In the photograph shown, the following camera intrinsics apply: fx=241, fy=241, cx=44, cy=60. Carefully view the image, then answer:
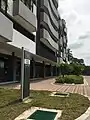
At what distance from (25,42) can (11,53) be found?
202 centimetres

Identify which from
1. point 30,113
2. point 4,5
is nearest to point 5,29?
point 4,5

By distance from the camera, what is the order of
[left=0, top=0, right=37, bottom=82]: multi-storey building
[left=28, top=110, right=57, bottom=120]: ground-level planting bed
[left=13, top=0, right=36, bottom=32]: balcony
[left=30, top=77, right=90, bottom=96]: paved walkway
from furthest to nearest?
1. [left=13, top=0, right=36, bottom=32]: balcony
2. [left=0, top=0, right=37, bottom=82]: multi-storey building
3. [left=30, top=77, right=90, bottom=96]: paved walkway
4. [left=28, top=110, right=57, bottom=120]: ground-level planting bed

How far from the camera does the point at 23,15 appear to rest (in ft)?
80.4

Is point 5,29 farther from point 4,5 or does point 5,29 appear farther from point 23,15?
point 23,15

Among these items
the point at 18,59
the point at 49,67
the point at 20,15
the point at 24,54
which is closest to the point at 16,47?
the point at 20,15

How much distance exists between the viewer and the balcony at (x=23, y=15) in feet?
75.5

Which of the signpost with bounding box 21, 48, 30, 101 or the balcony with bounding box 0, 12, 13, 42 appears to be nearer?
the signpost with bounding box 21, 48, 30, 101

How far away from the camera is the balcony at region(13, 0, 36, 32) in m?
23.0

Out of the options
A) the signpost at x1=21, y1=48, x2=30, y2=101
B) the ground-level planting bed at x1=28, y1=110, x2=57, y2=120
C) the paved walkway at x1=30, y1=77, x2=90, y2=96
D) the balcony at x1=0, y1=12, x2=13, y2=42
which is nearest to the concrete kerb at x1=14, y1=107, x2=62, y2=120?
the ground-level planting bed at x1=28, y1=110, x2=57, y2=120

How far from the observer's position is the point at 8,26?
62.7ft

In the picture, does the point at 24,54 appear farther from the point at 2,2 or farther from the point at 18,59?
the point at 18,59

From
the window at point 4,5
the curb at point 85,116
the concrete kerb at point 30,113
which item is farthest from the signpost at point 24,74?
the window at point 4,5

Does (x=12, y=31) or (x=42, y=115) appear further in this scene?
(x=12, y=31)

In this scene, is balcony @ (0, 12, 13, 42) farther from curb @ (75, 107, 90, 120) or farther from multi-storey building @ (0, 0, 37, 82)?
curb @ (75, 107, 90, 120)
